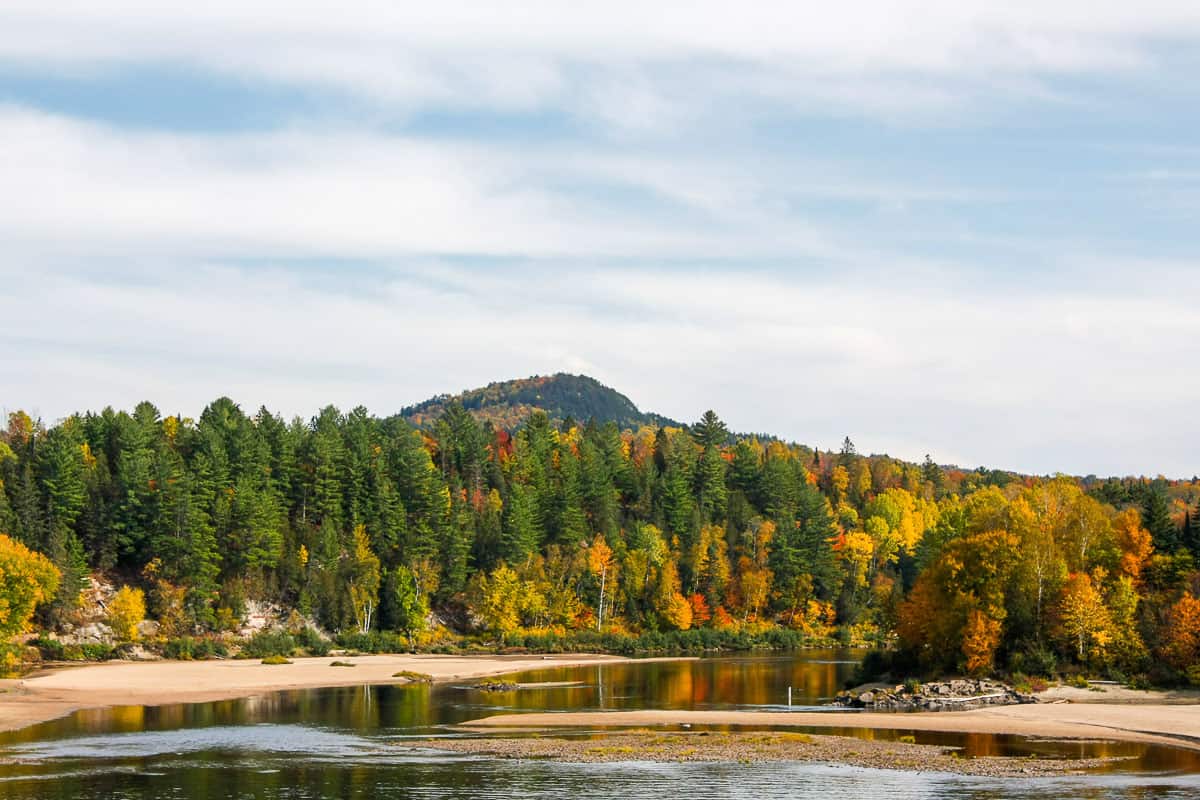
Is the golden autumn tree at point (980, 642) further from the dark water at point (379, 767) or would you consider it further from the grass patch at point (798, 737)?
the grass patch at point (798, 737)

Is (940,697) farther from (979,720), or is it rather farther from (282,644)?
(282,644)

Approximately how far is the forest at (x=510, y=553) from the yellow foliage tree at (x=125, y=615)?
635 millimetres

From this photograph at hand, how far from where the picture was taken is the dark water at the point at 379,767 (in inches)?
2115

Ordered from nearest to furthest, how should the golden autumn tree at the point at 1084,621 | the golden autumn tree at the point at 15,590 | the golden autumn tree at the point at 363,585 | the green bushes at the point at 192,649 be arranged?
the golden autumn tree at the point at 1084,621, the golden autumn tree at the point at 15,590, the green bushes at the point at 192,649, the golden autumn tree at the point at 363,585

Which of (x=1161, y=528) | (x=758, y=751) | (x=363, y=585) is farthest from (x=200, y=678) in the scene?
(x=1161, y=528)

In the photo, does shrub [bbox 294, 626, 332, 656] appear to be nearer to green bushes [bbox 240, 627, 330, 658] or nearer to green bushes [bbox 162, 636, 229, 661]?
green bushes [bbox 240, 627, 330, 658]

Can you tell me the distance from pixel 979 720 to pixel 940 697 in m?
9.35

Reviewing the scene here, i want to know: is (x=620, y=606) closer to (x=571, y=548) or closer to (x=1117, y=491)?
(x=571, y=548)

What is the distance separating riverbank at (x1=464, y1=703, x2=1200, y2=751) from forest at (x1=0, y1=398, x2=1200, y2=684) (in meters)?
8.82

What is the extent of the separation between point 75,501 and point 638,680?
71.0 meters

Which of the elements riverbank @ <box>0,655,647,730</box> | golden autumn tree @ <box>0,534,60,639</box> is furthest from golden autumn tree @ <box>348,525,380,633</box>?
golden autumn tree @ <box>0,534,60,639</box>

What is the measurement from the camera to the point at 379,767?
60312 millimetres

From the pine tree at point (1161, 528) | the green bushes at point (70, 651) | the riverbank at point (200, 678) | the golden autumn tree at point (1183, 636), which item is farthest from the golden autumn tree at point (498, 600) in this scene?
the golden autumn tree at point (1183, 636)

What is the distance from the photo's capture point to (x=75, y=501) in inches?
5566
